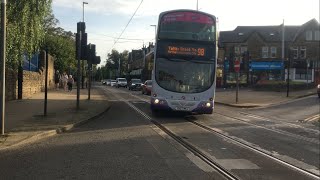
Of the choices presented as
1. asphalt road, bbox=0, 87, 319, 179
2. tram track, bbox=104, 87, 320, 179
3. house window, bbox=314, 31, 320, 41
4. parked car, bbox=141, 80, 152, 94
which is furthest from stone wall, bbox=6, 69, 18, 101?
house window, bbox=314, 31, 320, 41

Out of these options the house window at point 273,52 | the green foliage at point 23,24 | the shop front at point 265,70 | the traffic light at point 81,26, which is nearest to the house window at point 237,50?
the shop front at point 265,70

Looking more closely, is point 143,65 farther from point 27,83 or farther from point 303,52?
point 27,83

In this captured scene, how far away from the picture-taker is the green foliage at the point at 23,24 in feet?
61.9

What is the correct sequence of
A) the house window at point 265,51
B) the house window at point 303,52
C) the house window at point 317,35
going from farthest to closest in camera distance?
the house window at point 265,51, the house window at point 317,35, the house window at point 303,52

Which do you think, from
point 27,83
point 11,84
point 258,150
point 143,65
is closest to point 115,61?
point 143,65

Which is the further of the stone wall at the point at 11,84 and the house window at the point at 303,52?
the house window at the point at 303,52

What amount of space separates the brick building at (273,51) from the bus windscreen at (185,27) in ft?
168

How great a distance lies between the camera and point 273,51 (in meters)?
79.0

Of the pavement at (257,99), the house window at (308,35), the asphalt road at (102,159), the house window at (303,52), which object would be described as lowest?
the asphalt road at (102,159)

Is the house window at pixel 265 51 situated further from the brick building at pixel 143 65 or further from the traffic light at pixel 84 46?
the traffic light at pixel 84 46

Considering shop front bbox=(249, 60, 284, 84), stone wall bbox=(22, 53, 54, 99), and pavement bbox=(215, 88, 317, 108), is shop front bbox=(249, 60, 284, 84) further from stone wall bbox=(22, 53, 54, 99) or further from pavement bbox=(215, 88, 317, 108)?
stone wall bbox=(22, 53, 54, 99)

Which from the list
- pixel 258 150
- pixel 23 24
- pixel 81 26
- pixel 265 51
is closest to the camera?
pixel 258 150

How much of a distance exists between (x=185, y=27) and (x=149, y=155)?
1053cm

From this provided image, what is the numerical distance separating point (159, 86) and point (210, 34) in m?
3.02
